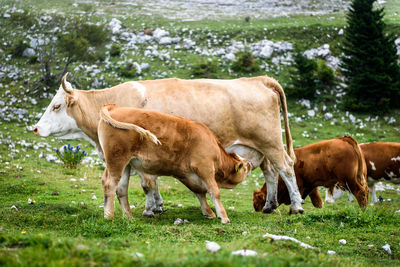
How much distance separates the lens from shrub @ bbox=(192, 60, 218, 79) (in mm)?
26016

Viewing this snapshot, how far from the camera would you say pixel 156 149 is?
7.37 m

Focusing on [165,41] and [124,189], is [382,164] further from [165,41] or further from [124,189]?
[165,41]

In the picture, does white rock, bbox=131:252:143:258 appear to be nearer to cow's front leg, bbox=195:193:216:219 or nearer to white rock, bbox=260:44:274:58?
cow's front leg, bbox=195:193:216:219

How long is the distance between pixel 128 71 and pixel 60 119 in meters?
17.5

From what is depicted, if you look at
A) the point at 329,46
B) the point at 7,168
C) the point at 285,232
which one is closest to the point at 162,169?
the point at 285,232

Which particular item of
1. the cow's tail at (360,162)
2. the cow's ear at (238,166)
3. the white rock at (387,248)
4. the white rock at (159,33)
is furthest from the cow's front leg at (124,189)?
the white rock at (159,33)

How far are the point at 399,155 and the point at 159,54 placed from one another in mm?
19045

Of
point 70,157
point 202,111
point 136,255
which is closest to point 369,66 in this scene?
point 70,157

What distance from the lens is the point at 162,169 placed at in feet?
24.8

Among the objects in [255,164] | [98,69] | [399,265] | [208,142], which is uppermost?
[208,142]

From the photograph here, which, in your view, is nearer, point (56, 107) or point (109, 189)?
point (109, 189)

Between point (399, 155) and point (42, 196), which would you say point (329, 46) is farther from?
point (42, 196)

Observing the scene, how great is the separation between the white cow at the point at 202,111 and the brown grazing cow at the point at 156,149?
1159mm

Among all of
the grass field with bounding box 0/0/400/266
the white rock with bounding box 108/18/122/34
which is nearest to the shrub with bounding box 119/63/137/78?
the grass field with bounding box 0/0/400/266
